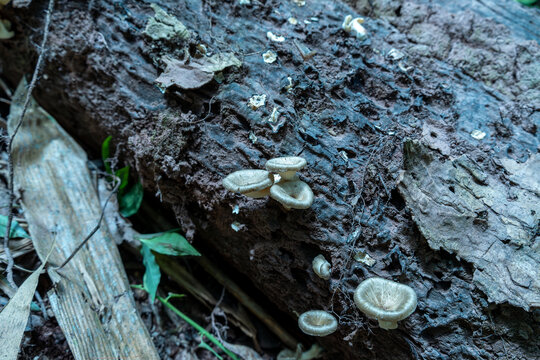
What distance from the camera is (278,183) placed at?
8.07 ft

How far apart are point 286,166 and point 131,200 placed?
1.73 metres

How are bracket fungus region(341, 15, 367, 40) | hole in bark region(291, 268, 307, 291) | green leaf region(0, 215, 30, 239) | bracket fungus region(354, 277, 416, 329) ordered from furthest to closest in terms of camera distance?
bracket fungus region(341, 15, 367, 40) < green leaf region(0, 215, 30, 239) < hole in bark region(291, 268, 307, 291) < bracket fungus region(354, 277, 416, 329)

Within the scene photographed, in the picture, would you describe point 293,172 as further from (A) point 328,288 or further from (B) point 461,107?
(B) point 461,107

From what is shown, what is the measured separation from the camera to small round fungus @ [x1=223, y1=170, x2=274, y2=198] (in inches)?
91.7

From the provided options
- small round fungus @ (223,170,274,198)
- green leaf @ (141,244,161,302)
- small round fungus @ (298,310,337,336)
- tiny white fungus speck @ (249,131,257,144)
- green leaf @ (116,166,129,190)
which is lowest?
green leaf @ (141,244,161,302)

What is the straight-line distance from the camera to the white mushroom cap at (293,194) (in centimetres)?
227

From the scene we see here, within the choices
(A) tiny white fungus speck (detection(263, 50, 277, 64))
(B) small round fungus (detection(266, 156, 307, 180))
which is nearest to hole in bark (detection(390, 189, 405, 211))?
(B) small round fungus (detection(266, 156, 307, 180))

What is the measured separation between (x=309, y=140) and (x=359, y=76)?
77cm

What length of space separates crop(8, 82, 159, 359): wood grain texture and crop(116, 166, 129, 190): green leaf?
26 cm

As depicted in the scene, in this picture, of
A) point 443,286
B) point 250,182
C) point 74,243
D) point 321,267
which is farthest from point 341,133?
point 74,243

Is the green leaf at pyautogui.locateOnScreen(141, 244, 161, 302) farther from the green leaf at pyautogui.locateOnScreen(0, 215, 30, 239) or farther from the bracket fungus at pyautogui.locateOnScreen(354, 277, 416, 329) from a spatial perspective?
the bracket fungus at pyautogui.locateOnScreen(354, 277, 416, 329)

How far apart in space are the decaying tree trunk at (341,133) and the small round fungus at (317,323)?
0.25 feet

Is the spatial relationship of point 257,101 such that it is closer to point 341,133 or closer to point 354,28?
point 341,133

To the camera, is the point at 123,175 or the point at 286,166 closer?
the point at 286,166
